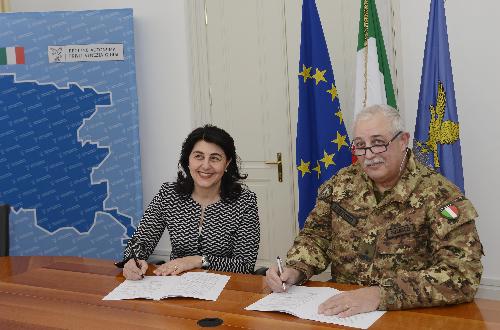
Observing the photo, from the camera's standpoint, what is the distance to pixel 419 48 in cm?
362

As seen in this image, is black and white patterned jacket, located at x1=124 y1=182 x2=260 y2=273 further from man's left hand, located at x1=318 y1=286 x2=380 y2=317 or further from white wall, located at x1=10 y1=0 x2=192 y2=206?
white wall, located at x1=10 y1=0 x2=192 y2=206

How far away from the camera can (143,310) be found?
170cm

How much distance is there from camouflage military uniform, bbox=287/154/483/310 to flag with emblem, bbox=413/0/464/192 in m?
1.20

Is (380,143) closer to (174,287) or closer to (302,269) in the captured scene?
(302,269)

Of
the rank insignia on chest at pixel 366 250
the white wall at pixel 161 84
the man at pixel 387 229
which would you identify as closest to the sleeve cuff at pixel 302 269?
the man at pixel 387 229

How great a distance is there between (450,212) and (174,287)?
3.05ft

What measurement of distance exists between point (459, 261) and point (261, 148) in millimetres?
2736

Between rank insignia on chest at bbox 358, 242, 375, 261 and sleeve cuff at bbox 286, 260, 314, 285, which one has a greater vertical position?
rank insignia on chest at bbox 358, 242, 375, 261

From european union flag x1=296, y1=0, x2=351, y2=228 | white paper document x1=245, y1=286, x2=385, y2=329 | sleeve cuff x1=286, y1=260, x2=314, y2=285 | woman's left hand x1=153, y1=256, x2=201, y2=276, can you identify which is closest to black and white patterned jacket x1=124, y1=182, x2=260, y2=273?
woman's left hand x1=153, y1=256, x2=201, y2=276

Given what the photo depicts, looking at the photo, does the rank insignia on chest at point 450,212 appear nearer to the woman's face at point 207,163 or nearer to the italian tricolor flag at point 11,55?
the woman's face at point 207,163

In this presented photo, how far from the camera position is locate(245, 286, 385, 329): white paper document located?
4.93ft

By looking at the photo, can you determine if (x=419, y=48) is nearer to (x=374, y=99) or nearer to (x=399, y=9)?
(x=399, y=9)

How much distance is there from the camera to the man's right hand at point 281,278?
5.92ft

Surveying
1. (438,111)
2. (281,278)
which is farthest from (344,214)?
(438,111)
